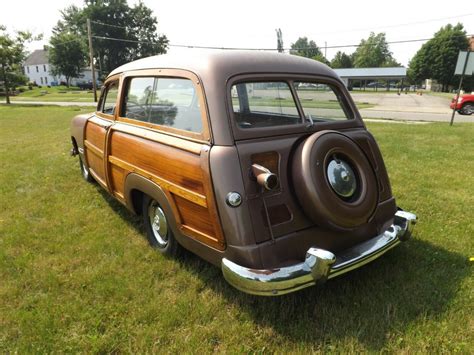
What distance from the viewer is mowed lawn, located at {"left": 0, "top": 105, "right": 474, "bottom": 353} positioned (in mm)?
2273

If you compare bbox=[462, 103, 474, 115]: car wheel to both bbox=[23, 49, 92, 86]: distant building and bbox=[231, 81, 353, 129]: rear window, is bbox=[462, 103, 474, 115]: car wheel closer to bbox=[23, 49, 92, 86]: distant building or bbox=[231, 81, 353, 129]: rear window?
bbox=[231, 81, 353, 129]: rear window

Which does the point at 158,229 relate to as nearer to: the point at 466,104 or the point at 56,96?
the point at 466,104

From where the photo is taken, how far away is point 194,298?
2682mm

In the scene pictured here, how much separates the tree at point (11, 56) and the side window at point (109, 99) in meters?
27.5

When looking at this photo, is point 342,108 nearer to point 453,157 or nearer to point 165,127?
point 165,127

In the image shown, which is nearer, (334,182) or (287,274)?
(287,274)

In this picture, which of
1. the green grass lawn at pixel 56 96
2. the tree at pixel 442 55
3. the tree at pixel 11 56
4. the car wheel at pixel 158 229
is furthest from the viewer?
the tree at pixel 442 55

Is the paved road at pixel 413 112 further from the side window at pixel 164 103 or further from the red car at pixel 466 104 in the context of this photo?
the side window at pixel 164 103

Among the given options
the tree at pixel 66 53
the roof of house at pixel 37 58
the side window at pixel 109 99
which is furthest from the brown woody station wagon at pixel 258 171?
the roof of house at pixel 37 58

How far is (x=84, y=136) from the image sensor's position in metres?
4.73

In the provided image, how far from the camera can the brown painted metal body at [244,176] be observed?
90.8 inches

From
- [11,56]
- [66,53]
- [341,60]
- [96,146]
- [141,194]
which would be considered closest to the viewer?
[141,194]

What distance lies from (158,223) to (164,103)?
1052mm

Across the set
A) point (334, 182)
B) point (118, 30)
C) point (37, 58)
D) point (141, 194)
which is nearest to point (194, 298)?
point (141, 194)
